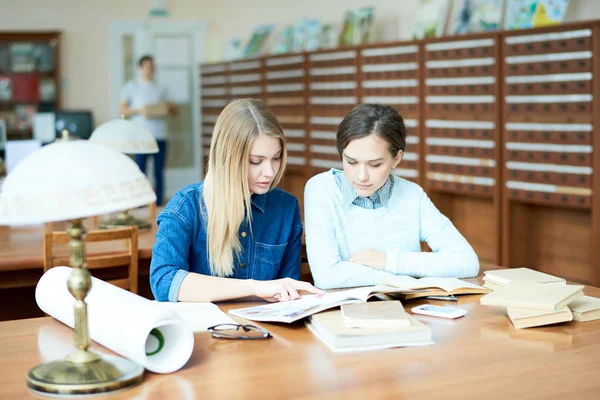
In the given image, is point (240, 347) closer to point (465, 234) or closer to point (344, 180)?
point (344, 180)

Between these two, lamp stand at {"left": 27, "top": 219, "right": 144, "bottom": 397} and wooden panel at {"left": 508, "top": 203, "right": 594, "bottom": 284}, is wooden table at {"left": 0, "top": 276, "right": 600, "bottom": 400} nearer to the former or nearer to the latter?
lamp stand at {"left": 27, "top": 219, "right": 144, "bottom": 397}

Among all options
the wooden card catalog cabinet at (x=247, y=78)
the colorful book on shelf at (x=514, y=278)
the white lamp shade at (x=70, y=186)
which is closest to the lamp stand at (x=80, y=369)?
the white lamp shade at (x=70, y=186)

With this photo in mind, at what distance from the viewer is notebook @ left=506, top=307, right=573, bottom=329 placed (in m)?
1.87

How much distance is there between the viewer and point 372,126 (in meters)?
2.46

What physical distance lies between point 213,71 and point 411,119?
4.00 m

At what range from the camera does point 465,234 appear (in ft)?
17.9

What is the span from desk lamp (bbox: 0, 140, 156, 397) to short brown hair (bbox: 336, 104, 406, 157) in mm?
1109

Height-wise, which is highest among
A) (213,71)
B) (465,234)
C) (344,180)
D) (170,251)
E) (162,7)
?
(162,7)

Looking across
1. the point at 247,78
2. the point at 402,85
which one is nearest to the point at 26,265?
the point at 402,85

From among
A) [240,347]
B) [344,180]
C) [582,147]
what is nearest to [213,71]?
[582,147]

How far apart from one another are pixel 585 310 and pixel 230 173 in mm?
957

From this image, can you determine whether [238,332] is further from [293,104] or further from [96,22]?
[96,22]

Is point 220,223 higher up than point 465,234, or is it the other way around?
point 220,223

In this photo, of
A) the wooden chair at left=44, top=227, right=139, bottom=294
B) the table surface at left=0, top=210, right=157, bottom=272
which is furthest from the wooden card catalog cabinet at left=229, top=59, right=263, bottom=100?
the wooden chair at left=44, top=227, right=139, bottom=294
